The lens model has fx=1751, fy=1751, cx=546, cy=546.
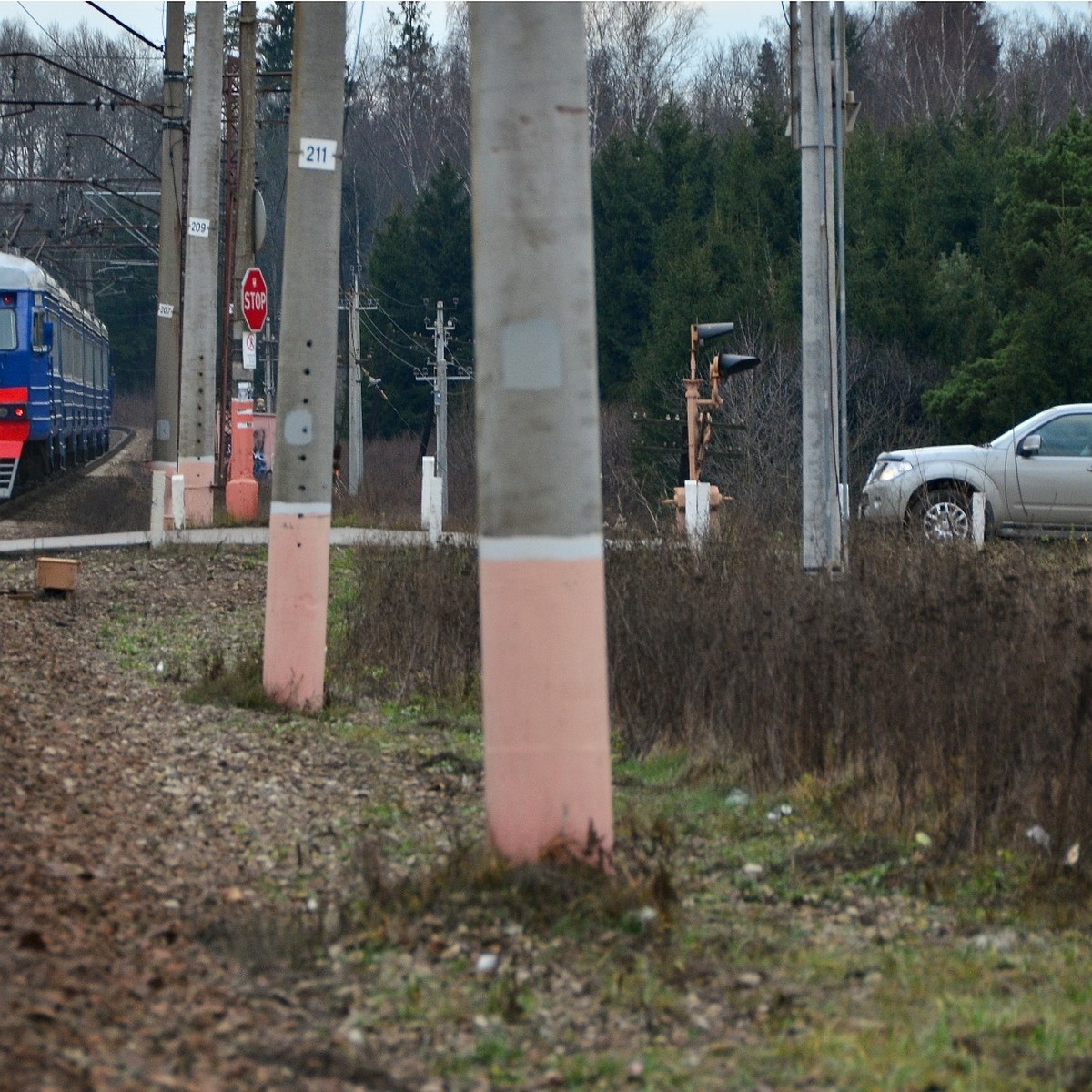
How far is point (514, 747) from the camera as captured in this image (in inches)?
197

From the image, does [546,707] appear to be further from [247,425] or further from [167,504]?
[247,425]

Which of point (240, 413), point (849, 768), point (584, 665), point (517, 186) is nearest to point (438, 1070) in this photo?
point (584, 665)

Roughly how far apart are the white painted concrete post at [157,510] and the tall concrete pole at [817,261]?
753 centimetres

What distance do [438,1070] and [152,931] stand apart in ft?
3.73

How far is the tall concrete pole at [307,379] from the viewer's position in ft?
28.8

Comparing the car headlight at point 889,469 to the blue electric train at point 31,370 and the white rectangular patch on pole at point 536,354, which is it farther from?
the white rectangular patch on pole at point 536,354

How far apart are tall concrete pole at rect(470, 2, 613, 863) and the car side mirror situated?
514 inches

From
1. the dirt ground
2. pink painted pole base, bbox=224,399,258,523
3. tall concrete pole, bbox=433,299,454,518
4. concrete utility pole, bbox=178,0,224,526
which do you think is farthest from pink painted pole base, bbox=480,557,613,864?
tall concrete pole, bbox=433,299,454,518

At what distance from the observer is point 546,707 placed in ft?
16.3

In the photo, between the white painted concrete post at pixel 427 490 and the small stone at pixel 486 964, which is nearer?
the small stone at pixel 486 964

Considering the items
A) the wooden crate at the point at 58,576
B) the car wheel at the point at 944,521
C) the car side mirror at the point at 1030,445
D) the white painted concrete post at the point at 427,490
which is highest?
the car side mirror at the point at 1030,445

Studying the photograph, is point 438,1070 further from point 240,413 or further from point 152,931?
point 240,413

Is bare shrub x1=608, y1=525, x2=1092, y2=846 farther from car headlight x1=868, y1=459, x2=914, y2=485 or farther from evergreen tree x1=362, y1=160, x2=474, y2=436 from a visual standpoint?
evergreen tree x1=362, y1=160, x2=474, y2=436

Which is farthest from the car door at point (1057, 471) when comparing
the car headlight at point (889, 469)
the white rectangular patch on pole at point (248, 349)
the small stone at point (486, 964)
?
the small stone at point (486, 964)
